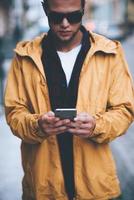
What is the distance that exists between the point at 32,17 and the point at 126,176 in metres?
61.4

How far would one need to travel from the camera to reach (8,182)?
21.5 ft

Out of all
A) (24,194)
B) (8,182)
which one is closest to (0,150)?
(8,182)

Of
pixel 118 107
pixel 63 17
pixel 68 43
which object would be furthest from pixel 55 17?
pixel 118 107

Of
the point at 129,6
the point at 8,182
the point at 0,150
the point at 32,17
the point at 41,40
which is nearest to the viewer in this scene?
the point at 41,40

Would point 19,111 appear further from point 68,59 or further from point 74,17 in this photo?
point 74,17

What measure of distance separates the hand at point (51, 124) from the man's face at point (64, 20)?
502mm

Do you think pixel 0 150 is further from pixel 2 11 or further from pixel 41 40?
pixel 2 11

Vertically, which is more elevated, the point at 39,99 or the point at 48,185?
the point at 39,99

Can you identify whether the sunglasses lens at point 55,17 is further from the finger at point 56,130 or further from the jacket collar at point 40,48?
the finger at point 56,130

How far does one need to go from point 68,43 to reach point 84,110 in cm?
38

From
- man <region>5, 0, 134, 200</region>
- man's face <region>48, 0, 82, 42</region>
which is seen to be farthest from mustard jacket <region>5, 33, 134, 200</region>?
man's face <region>48, 0, 82, 42</region>

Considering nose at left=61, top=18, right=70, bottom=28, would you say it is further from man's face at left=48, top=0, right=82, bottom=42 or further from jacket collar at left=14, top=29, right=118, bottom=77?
jacket collar at left=14, top=29, right=118, bottom=77

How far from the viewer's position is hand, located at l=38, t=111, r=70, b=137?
264 centimetres

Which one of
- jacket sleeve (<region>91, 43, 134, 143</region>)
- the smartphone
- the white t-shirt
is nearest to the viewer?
the smartphone
